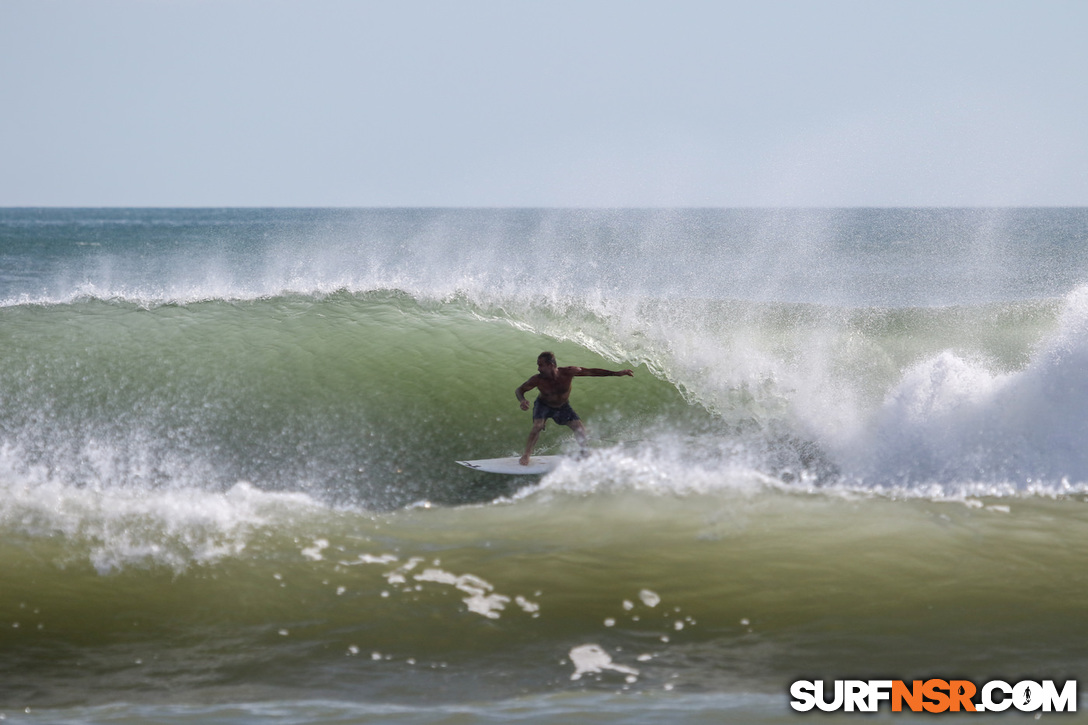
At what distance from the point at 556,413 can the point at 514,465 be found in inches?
24.9

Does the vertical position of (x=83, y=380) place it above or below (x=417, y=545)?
above

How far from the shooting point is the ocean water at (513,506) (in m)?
4.89

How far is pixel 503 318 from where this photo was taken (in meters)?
12.6

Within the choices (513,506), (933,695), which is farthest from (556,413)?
(933,695)

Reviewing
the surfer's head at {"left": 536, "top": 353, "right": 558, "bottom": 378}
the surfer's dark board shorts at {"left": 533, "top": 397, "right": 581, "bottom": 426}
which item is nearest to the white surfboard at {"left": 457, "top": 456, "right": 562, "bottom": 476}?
the surfer's dark board shorts at {"left": 533, "top": 397, "right": 581, "bottom": 426}

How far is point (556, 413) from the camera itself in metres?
8.87

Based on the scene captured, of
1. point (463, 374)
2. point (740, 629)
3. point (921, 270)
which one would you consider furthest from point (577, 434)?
point (921, 270)

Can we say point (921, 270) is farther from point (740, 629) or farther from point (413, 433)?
point (740, 629)

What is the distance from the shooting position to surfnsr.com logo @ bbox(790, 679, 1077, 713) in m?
4.41

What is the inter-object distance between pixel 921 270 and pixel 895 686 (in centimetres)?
3187

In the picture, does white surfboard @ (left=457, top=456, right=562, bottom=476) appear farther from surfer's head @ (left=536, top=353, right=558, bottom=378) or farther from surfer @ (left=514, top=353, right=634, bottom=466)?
surfer's head @ (left=536, top=353, right=558, bottom=378)

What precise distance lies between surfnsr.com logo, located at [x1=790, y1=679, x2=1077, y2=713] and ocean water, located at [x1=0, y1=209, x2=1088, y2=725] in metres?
0.12

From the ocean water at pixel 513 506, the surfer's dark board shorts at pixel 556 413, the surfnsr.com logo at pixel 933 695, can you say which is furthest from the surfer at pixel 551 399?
the surfnsr.com logo at pixel 933 695

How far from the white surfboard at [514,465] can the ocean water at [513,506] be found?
0.32 feet
